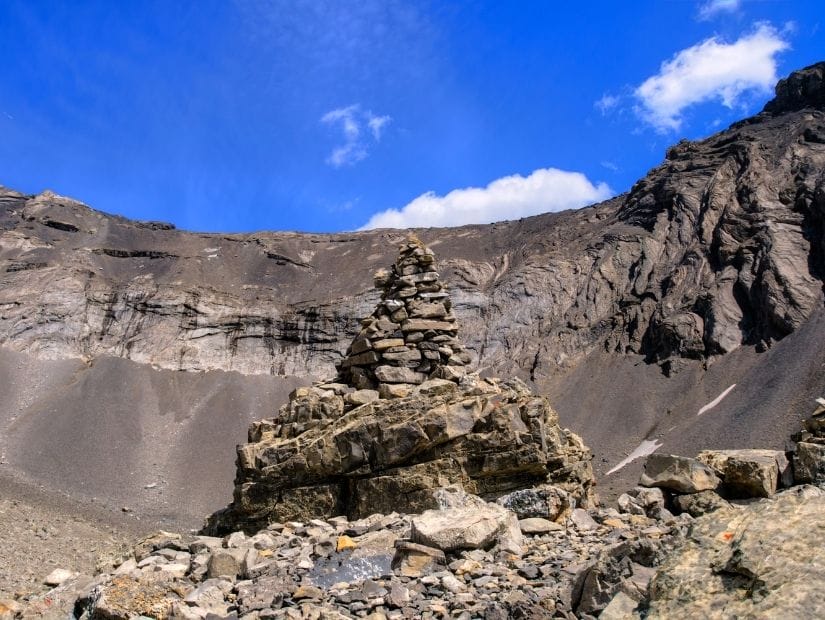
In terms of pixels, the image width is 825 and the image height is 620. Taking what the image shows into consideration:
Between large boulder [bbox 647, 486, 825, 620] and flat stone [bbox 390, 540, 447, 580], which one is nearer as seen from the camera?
large boulder [bbox 647, 486, 825, 620]

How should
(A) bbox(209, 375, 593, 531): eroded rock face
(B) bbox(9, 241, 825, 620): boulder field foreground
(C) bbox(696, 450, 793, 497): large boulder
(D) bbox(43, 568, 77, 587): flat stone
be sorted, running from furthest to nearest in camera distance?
1. (A) bbox(209, 375, 593, 531): eroded rock face
2. (D) bbox(43, 568, 77, 587): flat stone
3. (C) bbox(696, 450, 793, 497): large boulder
4. (B) bbox(9, 241, 825, 620): boulder field foreground

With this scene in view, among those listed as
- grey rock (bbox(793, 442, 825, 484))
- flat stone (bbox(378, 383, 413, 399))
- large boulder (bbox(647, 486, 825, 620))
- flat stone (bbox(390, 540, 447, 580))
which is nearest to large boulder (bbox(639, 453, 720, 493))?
grey rock (bbox(793, 442, 825, 484))

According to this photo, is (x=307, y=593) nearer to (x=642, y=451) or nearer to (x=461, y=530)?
(x=461, y=530)

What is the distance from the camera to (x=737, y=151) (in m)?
83.9

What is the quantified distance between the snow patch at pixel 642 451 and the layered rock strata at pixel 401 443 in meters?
40.3

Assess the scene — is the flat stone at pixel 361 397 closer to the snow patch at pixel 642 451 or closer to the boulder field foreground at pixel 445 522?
the boulder field foreground at pixel 445 522

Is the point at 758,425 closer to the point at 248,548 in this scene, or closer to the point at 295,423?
the point at 295,423

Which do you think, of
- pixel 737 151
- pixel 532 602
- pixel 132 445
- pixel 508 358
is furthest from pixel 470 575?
pixel 737 151

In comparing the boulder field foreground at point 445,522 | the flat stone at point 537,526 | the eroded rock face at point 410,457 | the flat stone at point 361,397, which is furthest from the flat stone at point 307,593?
the flat stone at point 361,397

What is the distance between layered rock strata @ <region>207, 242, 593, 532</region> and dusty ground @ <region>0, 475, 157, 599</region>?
1307 centimetres

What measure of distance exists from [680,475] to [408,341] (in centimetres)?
705

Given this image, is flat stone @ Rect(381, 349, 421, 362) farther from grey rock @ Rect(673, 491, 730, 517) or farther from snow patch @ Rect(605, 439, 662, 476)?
snow patch @ Rect(605, 439, 662, 476)

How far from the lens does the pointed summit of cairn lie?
1533 centimetres

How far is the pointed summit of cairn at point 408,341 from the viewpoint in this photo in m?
15.3
